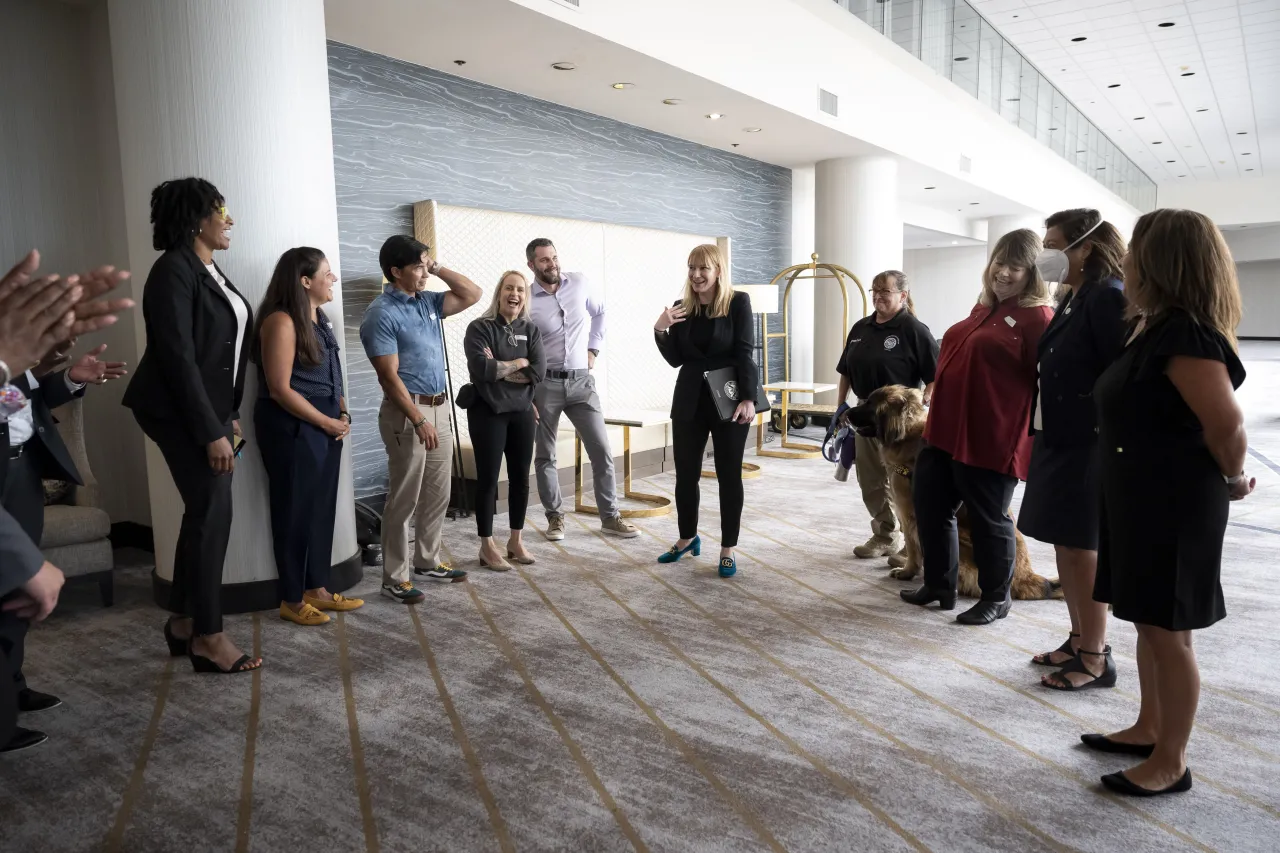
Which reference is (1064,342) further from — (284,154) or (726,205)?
(726,205)

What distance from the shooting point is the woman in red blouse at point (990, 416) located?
3.33 m

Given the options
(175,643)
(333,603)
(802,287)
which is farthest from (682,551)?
(802,287)

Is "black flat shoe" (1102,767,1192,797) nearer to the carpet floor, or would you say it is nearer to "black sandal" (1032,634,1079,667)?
the carpet floor

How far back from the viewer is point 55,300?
1.32 metres

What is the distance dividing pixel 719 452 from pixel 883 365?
3.11 feet

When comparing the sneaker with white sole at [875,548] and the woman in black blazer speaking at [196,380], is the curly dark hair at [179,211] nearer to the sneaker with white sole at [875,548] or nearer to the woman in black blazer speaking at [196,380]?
the woman in black blazer speaking at [196,380]

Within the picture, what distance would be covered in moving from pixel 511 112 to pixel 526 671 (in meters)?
4.65

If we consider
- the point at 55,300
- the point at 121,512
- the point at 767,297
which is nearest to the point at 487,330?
the point at 121,512

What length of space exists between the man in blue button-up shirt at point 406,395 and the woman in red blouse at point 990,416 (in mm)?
2165

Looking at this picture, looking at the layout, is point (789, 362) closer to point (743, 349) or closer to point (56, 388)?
point (743, 349)

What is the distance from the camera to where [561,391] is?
17.0 ft

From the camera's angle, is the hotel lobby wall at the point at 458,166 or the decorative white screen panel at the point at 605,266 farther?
the decorative white screen panel at the point at 605,266

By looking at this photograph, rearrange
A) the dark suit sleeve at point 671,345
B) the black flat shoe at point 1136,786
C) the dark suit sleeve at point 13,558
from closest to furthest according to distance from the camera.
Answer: the dark suit sleeve at point 13,558 < the black flat shoe at point 1136,786 < the dark suit sleeve at point 671,345

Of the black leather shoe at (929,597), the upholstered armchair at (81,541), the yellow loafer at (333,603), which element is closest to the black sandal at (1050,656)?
the black leather shoe at (929,597)
